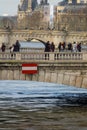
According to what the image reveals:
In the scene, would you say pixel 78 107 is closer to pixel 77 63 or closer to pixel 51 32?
pixel 77 63

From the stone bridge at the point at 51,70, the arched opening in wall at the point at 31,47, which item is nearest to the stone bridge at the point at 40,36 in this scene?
the arched opening in wall at the point at 31,47

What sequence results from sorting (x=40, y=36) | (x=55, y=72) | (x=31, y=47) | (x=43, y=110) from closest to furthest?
(x=55, y=72), (x=43, y=110), (x=31, y=47), (x=40, y=36)

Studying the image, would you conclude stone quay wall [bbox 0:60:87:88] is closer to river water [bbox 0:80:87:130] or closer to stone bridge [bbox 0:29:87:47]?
river water [bbox 0:80:87:130]

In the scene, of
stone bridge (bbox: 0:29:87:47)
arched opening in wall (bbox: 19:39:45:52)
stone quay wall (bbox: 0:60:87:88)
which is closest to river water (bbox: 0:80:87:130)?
stone quay wall (bbox: 0:60:87:88)

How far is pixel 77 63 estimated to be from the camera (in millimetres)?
39688

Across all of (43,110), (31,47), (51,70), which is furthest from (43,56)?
(31,47)

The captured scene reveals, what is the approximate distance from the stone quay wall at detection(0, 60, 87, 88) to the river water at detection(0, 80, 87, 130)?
67.5 inches

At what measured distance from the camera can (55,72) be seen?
39625 millimetres

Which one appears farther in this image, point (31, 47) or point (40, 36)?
point (40, 36)

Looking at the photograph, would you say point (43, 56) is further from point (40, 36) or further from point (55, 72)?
point (40, 36)

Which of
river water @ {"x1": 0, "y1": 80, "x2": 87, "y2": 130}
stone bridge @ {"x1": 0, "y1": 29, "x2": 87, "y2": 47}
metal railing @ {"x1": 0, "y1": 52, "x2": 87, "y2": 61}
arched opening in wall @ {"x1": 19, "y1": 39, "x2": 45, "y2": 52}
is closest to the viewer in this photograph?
river water @ {"x1": 0, "y1": 80, "x2": 87, "y2": 130}

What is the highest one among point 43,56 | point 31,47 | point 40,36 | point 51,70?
point 43,56

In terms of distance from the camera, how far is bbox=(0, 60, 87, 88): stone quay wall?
39.5 m

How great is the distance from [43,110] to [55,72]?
105 inches
